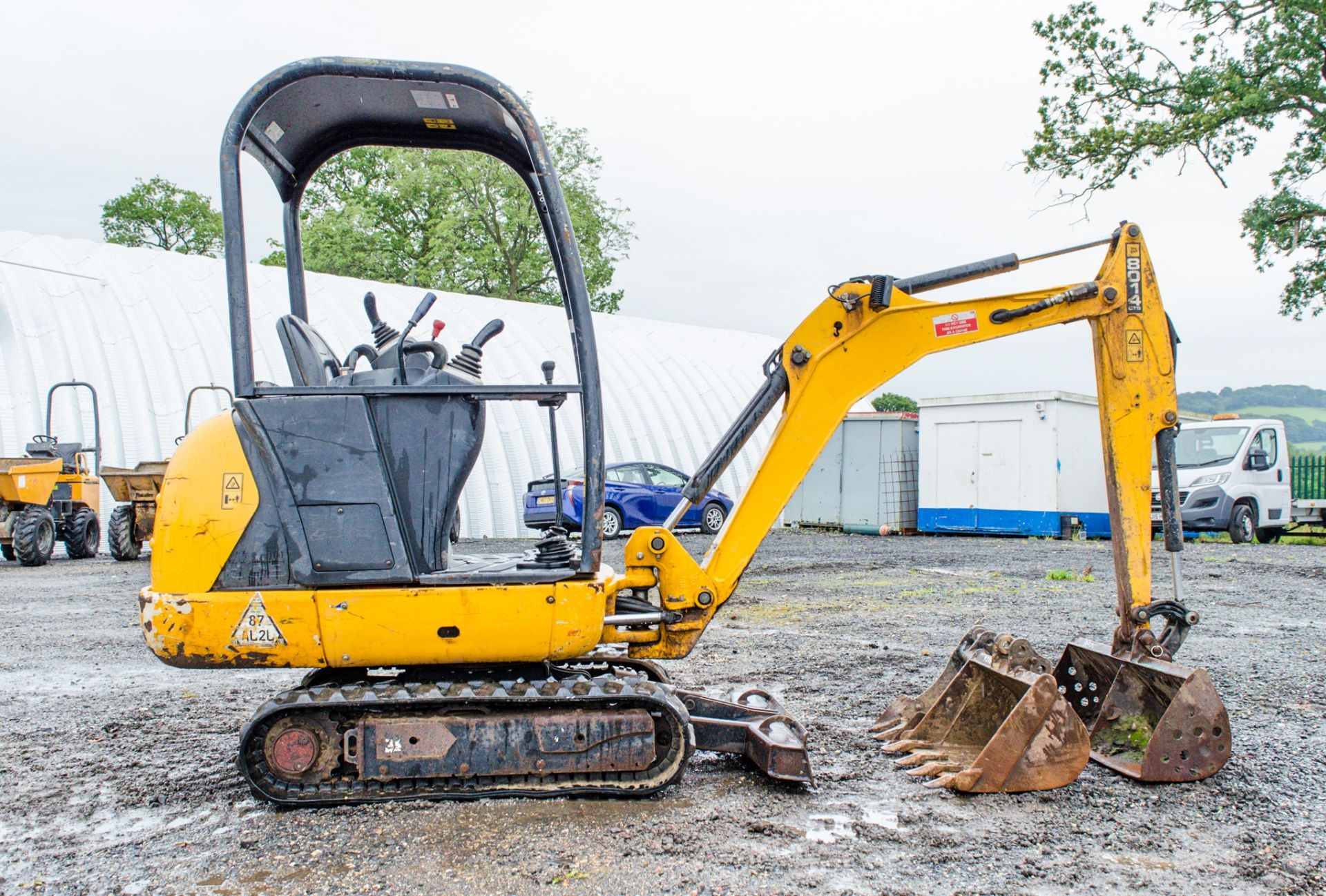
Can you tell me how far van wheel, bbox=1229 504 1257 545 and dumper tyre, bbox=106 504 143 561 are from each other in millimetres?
17676

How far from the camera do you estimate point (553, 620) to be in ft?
12.7

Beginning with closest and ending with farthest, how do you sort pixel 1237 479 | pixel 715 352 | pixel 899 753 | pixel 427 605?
pixel 427 605 → pixel 899 753 → pixel 1237 479 → pixel 715 352

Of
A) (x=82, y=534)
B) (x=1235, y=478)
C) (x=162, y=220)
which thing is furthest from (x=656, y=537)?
(x=162, y=220)

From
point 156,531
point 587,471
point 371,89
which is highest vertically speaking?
point 371,89

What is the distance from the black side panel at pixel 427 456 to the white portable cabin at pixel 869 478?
16.5m

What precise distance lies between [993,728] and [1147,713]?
64cm

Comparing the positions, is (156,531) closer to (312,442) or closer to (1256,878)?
(312,442)

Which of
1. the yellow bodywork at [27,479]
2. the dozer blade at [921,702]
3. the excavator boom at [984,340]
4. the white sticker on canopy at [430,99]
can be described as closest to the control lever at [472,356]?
the white sticker on canopy at [430,99]

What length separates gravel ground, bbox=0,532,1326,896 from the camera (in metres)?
3.21

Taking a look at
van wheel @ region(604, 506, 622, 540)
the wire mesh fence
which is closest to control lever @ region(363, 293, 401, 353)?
van wheel @ region(604, 506, 622, 540)

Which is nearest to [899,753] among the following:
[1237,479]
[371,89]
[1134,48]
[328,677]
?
[328,677]

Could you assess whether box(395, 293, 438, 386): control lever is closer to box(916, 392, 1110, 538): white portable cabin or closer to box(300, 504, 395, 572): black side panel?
box(300, 504, 395, 572): black side panel

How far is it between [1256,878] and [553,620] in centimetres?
247

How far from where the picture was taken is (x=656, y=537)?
4.39 meters
